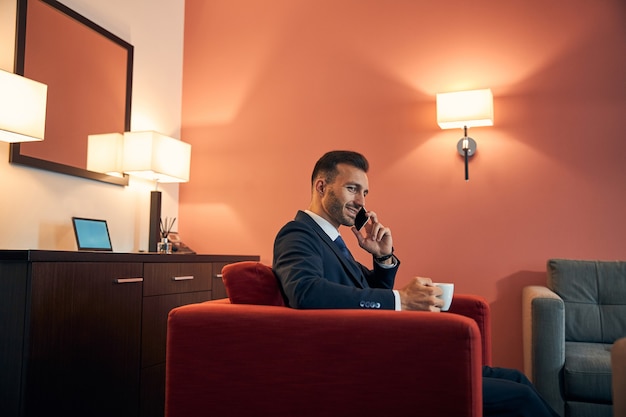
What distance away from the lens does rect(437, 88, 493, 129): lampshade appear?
10.1ft

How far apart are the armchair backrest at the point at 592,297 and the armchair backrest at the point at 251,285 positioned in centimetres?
186

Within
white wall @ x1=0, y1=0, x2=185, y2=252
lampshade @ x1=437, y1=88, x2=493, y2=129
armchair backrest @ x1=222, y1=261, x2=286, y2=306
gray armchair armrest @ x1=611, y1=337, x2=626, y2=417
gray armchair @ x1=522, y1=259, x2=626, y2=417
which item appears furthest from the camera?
lampshade @ x1=437, y1=88, x2=493, y2=129

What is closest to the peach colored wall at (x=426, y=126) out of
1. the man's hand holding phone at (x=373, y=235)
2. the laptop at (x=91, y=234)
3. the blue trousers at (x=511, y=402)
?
the laptop at (x=91, y=234)

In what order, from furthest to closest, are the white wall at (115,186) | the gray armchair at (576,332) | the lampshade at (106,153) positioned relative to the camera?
the lampshade at (106,153), the white wall at (115,186), the gray armchair at (576,332)

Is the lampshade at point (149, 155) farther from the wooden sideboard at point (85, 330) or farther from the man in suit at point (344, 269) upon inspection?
the man in suit at point (344, 269)

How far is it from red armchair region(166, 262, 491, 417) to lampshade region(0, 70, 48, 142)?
1.29 meters

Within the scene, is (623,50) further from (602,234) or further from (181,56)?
(181,56)

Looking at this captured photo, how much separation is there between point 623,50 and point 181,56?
293 cm

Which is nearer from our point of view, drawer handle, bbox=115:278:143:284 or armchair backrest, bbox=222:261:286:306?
armchair backrest, bbox=222:261:286:306

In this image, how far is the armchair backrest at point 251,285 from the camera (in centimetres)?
162

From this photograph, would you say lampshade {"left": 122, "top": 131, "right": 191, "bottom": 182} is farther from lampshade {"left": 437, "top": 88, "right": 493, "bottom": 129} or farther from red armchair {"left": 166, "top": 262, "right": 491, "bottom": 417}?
red armchair {"left": 166, "top": 262, "right": 491, "bottom": 417}

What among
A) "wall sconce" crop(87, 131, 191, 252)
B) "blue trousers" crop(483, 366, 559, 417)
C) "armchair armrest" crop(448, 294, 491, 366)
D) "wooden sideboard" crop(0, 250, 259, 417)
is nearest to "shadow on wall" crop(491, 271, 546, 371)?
"armchair armrest" crop(448, 294, 491, 366)

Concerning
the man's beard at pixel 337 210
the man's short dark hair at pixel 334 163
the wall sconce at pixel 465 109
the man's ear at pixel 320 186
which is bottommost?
the man's beard at pixel 337 210

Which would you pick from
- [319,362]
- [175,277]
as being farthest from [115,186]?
[319,362]
